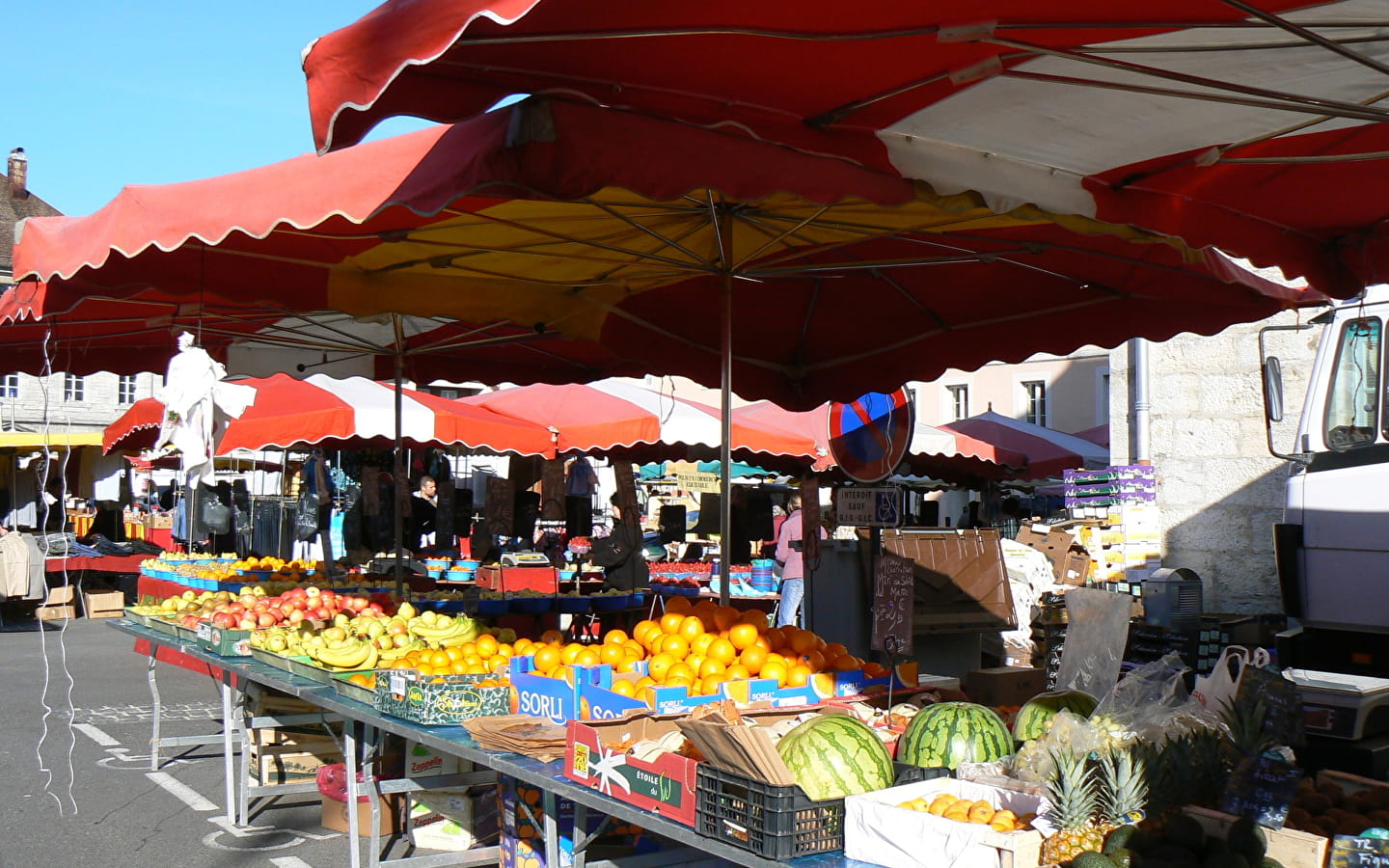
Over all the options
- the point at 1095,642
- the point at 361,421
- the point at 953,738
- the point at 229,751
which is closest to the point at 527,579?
the point at 361,421

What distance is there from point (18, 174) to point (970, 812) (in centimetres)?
4995

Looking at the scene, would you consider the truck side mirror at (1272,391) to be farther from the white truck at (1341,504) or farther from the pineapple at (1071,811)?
the pineapple at (1071,811)

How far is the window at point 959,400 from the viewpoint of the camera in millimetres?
35156

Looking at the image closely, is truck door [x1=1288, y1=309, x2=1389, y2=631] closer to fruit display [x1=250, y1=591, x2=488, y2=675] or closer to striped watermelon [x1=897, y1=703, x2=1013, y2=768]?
striped watermelon [x1=897, y1=703, x2=1013, y2=768]

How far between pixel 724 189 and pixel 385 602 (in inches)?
194

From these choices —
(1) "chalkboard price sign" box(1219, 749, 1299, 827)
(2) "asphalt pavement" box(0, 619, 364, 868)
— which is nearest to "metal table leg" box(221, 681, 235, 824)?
(2) "asphalt pavement" box(0, 619, 364, 868)

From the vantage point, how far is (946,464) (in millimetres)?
15727

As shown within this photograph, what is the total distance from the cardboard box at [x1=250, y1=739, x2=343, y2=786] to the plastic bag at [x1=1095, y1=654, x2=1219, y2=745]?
5217 mm

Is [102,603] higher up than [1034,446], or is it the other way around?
[1034,446]

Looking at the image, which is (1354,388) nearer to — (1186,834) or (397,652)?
(1186,834)

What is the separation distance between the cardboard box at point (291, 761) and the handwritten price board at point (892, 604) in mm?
4232

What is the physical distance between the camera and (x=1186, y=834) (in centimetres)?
247

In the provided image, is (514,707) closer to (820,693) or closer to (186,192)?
(820,693)

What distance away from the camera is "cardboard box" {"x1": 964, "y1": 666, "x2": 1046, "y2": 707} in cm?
445
